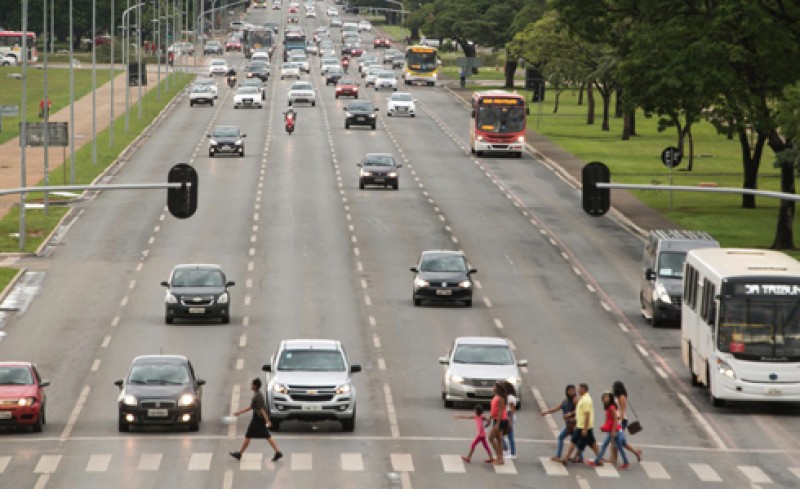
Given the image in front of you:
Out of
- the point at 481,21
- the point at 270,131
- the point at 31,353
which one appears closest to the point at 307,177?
the point at 270,131

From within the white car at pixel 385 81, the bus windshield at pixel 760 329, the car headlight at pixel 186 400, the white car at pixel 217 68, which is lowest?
the white car at pixel 217 68

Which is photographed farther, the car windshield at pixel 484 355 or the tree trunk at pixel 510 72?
the tree trunk at pixel 510 72

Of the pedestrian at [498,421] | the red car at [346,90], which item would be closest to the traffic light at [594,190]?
the pedestrian at [498,421]

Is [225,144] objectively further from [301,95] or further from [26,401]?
[26,401]

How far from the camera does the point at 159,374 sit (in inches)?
1512

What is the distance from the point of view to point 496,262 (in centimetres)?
6562

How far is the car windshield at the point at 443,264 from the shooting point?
57094 millimetres

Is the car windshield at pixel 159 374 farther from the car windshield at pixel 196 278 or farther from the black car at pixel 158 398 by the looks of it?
the car windshield at pixel 196 278

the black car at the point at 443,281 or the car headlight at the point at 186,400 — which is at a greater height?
the car headlight at the point at 186,400

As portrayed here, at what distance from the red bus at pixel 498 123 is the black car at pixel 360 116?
43.9 ft

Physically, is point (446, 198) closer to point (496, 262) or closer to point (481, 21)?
point (496, 262)

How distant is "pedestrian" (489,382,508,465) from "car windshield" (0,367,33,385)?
31.7 feet

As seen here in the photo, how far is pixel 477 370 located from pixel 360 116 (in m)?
74.1

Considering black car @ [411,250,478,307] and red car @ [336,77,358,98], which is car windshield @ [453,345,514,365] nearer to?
black car @ [411,250,478,307]
